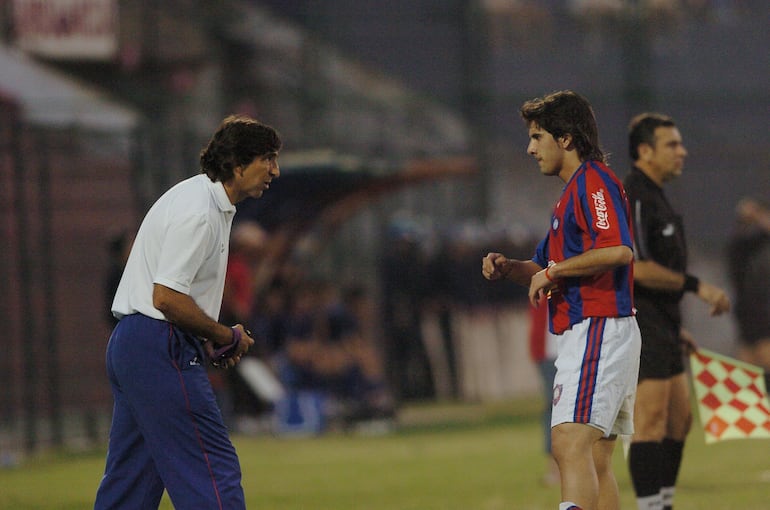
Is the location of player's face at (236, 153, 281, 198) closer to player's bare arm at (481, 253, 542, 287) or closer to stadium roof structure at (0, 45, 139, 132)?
player's bare arm at (481, 253, 542, 287)

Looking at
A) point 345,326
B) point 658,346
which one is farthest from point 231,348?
point 345,326

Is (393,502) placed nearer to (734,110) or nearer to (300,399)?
(300,399)

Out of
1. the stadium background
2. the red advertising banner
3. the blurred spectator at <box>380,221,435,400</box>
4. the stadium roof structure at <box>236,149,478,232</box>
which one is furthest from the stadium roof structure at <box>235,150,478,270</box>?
the red advertising banner

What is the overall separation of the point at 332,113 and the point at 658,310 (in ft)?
56.8

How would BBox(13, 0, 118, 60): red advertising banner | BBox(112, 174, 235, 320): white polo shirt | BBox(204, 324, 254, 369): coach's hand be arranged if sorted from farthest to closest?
BBox(13, 0, 118, 60): red advertising banner < BBox(204, 324, 254, 369): coach's hand < BBox(112, 174, 235, 320): white polo shirt

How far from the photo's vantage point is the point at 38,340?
57.3ft

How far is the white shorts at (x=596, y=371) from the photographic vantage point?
655cm

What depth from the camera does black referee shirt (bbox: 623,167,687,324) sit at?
27.2 feet

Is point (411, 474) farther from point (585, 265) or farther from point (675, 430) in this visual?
point (585, 265)

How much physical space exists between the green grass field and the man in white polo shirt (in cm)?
424

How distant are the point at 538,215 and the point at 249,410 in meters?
10.8

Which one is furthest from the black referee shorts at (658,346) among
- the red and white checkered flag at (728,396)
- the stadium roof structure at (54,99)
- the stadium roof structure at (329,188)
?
the stadium roof structure at (54,99)

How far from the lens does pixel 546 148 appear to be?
6.75 metres

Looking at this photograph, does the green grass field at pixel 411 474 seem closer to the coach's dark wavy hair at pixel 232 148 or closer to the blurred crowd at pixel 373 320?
the blurred crowd at pixel 373 320
